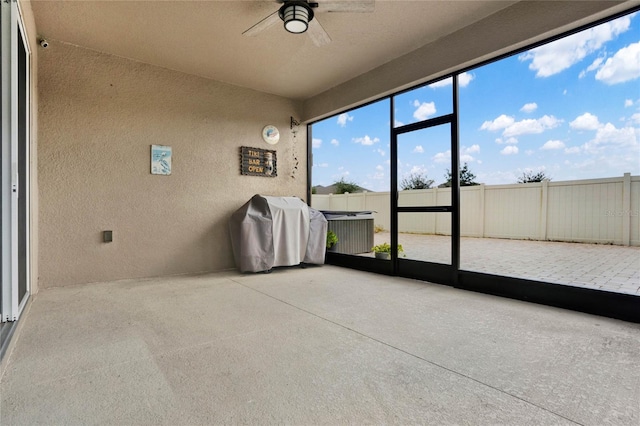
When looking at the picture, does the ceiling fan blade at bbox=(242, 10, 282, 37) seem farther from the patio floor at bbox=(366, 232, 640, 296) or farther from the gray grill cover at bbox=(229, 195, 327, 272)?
the patio floor at bbox=(366, 232, 640, 296)

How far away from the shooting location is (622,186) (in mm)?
2674

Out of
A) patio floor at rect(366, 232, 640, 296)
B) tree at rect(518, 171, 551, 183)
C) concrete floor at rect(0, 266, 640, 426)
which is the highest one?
tree at rect(518, 171, 551, 183)

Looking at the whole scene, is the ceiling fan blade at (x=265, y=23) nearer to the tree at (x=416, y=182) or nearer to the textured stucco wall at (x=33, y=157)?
the textured stucco wall at (x=33, y=157)

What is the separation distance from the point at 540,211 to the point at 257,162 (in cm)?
380

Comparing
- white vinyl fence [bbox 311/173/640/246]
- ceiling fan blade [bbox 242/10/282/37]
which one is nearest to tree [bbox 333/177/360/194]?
white vinyl fence [bbox 311/173/640/246]

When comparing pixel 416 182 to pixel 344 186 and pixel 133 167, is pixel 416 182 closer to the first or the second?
pixel 344 186

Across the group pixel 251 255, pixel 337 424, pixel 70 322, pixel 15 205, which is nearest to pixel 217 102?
pixel 251 255

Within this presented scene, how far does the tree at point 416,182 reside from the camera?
4.02 meters

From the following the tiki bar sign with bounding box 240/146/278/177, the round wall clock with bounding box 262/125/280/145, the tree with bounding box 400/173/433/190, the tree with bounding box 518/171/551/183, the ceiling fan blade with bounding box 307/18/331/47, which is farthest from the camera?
the round wall clock with bounding box 262/125/280/145

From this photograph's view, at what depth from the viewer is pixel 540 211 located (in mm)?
3277

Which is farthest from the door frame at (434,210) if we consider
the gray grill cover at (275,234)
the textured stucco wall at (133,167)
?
the textured stucco wall at (133,167)

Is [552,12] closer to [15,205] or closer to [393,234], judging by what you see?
[393,234]

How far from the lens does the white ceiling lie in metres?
3.02

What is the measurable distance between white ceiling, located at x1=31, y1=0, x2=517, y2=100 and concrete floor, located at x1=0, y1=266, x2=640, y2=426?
2690 mm
